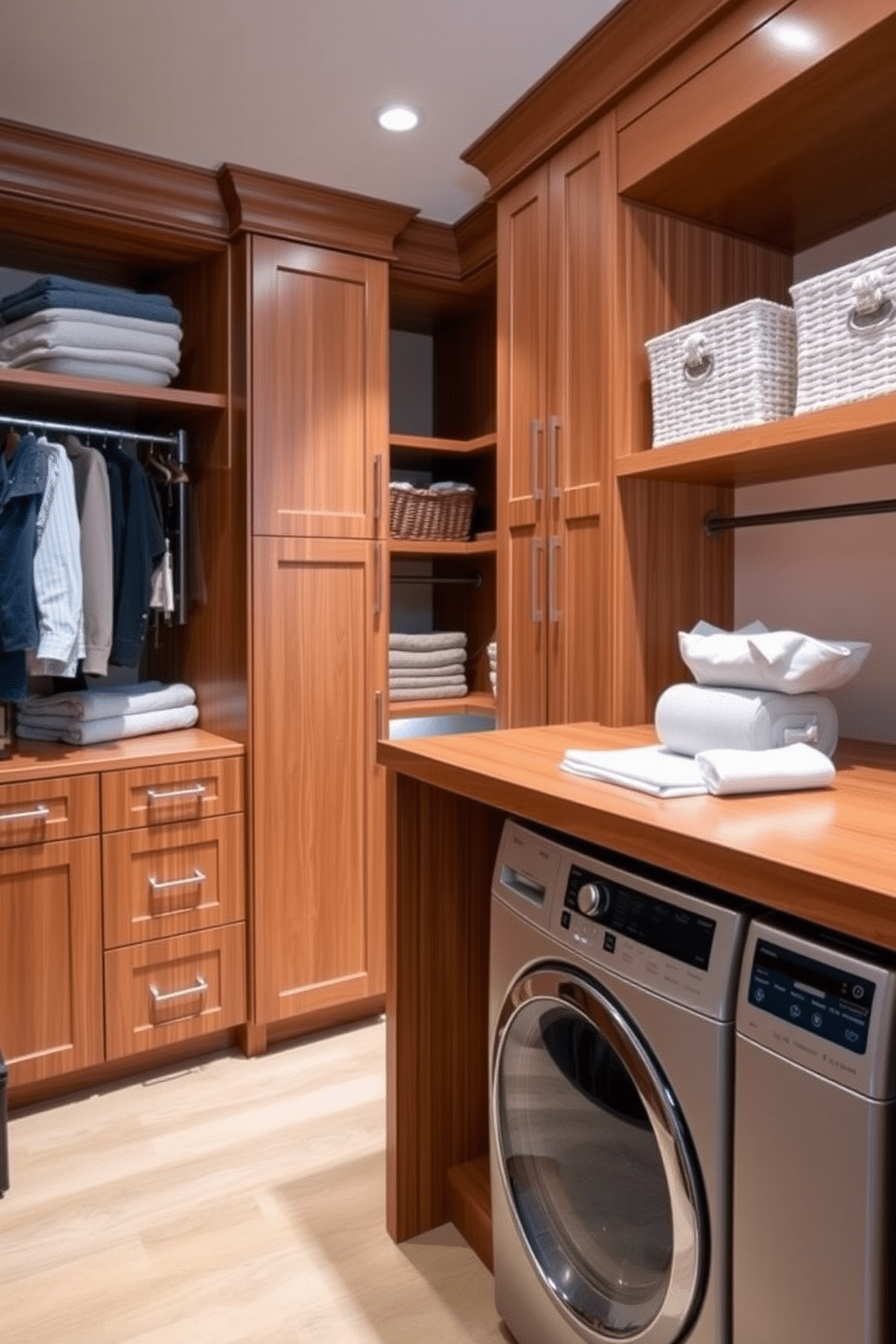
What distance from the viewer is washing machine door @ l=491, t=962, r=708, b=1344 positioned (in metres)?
1.08

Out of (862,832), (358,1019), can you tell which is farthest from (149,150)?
(358,1019)

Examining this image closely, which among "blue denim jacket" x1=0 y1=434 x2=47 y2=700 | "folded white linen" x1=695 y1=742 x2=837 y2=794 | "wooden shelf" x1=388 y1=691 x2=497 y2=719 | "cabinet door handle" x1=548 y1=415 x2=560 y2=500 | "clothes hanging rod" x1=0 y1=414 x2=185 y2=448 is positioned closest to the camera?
"folded white linen" x1=695 y1=742 x2=837 y2=794

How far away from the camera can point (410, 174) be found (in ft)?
7.66

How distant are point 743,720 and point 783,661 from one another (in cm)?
10

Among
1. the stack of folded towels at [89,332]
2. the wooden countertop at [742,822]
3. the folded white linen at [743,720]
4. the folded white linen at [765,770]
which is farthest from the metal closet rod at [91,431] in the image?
the folded white linen at [765,770]

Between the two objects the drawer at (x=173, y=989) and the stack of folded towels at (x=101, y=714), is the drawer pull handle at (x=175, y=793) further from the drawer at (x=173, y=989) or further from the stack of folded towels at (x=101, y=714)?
the drawer at (x=173, y=989)

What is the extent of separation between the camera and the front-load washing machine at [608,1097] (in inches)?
40.4

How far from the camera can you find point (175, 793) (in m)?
2.32

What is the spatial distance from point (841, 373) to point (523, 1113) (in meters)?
1.28

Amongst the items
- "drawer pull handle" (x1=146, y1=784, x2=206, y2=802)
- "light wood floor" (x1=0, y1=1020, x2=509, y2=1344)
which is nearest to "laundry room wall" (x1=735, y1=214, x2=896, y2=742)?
"light wood floor" (x1=0, y1=1020, x2=509, y2=1344)

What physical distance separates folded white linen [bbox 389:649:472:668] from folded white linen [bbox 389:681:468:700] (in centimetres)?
7

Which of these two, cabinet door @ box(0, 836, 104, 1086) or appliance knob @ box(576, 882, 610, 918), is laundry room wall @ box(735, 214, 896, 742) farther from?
cabinet door @ box(0, 836, 104, 1086)

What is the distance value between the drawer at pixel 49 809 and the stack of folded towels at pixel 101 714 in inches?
7.7

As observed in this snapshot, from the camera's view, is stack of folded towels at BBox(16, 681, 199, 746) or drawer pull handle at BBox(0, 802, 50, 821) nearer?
drawer pull handle at BBox(0, 802, 50, 821)
